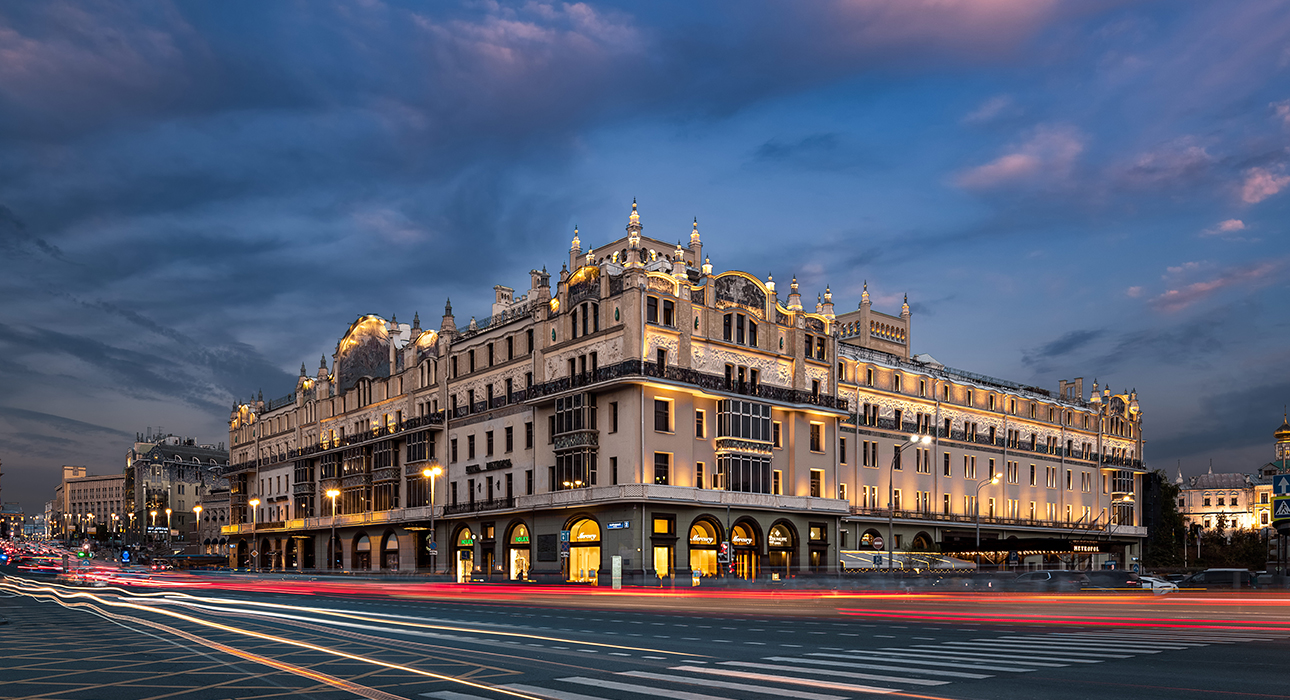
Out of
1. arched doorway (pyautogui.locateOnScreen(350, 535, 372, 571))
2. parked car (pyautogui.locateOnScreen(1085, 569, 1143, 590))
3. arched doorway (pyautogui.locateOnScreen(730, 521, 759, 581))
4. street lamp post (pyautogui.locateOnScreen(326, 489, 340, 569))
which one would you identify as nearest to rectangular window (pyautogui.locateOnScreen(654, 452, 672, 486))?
arched doorway (pyautogui.locateOnScreen(730, 521, 759, 581))

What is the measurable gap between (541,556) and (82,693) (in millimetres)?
56340

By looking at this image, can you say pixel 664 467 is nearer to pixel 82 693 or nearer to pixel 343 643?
pixel 343 643

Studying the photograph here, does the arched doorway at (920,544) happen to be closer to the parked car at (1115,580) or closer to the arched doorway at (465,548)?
the parked car at (1115,580)

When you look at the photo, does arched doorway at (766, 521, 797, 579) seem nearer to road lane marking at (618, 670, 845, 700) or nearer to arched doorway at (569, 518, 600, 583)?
arched doorway at (569, 518, 600, 583)

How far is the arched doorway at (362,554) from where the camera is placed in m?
92.3

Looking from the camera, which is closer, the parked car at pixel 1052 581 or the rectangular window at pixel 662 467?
the parked car at pixel 1052 581

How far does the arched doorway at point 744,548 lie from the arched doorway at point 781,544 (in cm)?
113

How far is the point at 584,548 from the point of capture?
6731cm

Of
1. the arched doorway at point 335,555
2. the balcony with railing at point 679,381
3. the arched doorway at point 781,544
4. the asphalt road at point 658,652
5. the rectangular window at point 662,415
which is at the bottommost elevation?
the arched doorway at point 335,555

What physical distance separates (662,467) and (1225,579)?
3054cm

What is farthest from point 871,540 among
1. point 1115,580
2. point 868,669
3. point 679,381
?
point 868,669

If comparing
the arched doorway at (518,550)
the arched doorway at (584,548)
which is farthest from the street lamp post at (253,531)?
the arched doorway at (584,548)

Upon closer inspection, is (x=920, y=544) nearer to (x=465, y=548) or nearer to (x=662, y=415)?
(x=662, y=415)

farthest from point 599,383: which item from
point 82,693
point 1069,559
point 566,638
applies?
point 1069,559
